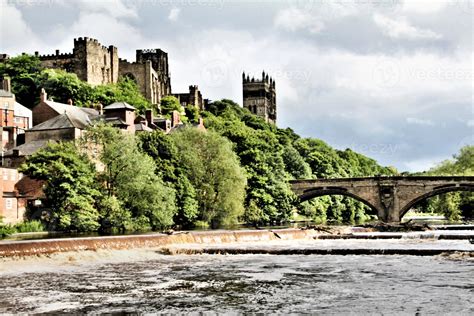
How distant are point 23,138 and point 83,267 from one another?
175 ft

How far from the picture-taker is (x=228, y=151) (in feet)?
228

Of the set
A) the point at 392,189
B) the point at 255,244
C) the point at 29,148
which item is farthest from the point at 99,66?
the point at 255,244

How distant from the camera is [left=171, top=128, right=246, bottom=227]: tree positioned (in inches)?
2653

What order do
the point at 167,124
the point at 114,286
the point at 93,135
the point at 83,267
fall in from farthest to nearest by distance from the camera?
the point at 167,124
the point at 93,135
the point at 83,267
the point at 114,286

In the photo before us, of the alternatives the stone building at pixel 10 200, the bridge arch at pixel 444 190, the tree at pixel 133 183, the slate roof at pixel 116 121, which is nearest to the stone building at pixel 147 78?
the slate roof at pixel 116 121

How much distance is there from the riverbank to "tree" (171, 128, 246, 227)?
418 inches

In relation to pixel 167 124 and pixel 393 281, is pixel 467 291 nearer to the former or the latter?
pixel 393 281

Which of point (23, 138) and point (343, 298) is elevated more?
point (23, 138)

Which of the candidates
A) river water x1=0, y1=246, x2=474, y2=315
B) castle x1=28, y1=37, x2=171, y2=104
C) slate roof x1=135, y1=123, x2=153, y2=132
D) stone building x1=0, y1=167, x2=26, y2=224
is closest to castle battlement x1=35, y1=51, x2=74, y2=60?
castle x1=28, y1=37, x2=171, y2=104

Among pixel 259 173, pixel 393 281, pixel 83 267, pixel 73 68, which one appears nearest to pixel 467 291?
pixel 393 281

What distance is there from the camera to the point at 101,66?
12631 centimetres

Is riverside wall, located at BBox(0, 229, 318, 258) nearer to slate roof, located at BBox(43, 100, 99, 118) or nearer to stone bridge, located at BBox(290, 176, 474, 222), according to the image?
stone bridge, located at BBox(290, 176, 474, 222)

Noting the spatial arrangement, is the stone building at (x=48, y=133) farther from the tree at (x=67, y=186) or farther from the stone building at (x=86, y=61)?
the stone building at (x=86, y=61)

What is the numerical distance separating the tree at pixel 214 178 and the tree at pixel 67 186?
43.6 feet
